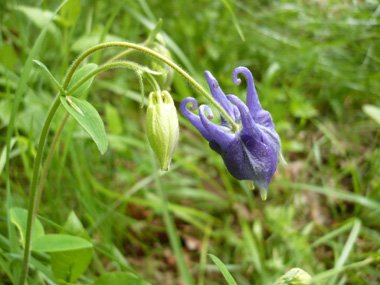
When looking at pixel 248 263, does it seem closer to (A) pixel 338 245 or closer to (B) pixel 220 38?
(A) pixel 338 245

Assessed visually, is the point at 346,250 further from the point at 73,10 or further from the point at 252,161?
the point at 73,10

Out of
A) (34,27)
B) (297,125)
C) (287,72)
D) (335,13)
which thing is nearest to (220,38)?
(287,72)

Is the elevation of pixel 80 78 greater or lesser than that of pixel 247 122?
greater

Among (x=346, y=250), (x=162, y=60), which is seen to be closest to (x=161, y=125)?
(x=162, y=60)

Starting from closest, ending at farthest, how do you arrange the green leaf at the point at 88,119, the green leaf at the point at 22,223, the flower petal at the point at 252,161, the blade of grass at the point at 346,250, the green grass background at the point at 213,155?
the green leaf at the point at 88,119
the flower petal at the point at 252,161
the green leaf at the point at 22,223
the blade of grass at the point at 346,250
the green grass background at the point at 213,155

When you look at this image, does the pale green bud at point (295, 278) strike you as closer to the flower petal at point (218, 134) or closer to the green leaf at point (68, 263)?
the flower petal at point (218, 134)

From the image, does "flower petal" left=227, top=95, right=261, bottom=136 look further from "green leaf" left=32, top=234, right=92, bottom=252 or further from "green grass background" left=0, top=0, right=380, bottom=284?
"green leaf" left=32, top=234, right=92, bottom=252

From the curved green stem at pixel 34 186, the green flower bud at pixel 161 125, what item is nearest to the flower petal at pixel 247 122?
the green flower bud at pixel 161 125
